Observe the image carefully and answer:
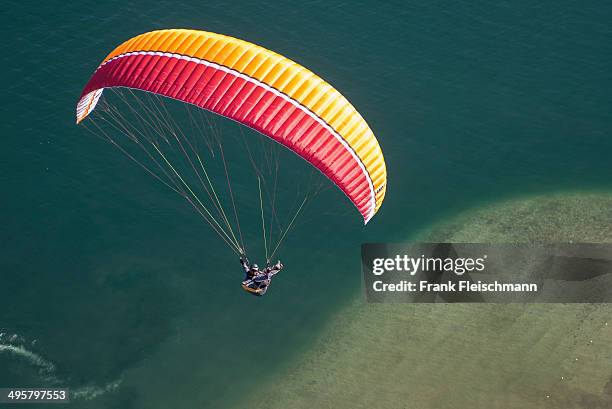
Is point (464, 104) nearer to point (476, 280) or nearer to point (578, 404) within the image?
point (476, 280)

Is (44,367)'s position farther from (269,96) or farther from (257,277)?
(269,96)

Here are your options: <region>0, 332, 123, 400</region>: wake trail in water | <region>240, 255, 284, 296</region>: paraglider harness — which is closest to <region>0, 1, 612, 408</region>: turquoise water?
<region>0, 332, 123, 400</region>: wake trail in water

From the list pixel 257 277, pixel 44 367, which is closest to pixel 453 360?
pixel 257 277

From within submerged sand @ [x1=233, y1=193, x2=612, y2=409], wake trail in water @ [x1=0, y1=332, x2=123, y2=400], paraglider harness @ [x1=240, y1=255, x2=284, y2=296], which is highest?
paraglider harness @ [x1=240, y1=255, x2=284, y2=296]

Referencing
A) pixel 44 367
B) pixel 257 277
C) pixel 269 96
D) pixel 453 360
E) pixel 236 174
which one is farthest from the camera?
pixel 236 174

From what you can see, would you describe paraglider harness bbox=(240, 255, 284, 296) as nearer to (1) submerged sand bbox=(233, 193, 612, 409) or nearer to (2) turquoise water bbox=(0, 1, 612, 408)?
(2) turquoise water bbox=(0, 1, 612, 408)

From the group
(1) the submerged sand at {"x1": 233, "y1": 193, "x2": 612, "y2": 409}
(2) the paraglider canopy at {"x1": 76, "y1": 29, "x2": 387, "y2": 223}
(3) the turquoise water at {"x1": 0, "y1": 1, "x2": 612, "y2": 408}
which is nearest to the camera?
(2) the paraglider canopy at {"x1": 76, "y1": 29, "x2": 387, "y2": 223}
